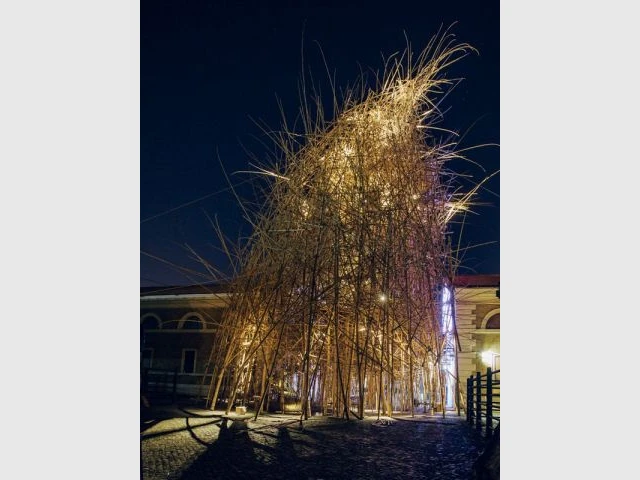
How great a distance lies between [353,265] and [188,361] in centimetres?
107

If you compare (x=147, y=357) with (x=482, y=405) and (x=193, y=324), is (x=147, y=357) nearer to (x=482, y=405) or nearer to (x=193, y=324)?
(x=193, y=324)

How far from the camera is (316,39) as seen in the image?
2.79 m

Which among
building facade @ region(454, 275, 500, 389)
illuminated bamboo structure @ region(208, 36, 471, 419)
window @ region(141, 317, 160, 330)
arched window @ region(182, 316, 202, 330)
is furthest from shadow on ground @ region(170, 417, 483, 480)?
window @ region(141, 317, 160, 330)

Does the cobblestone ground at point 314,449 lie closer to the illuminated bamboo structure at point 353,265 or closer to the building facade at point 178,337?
the illuminated bamboo structure at point 353,265

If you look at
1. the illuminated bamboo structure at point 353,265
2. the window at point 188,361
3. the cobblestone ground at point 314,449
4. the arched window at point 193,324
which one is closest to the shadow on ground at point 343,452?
→ the cobblestone ground at point 314,449

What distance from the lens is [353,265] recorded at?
260cm

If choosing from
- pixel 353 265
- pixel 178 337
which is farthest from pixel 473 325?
pixel 178 337

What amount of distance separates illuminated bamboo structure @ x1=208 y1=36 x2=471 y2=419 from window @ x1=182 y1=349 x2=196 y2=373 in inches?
4.8

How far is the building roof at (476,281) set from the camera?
2.84m

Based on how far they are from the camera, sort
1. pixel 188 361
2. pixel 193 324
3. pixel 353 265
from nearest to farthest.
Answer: pixel 353 265 → pixel 188 361 → pixel 193 324
